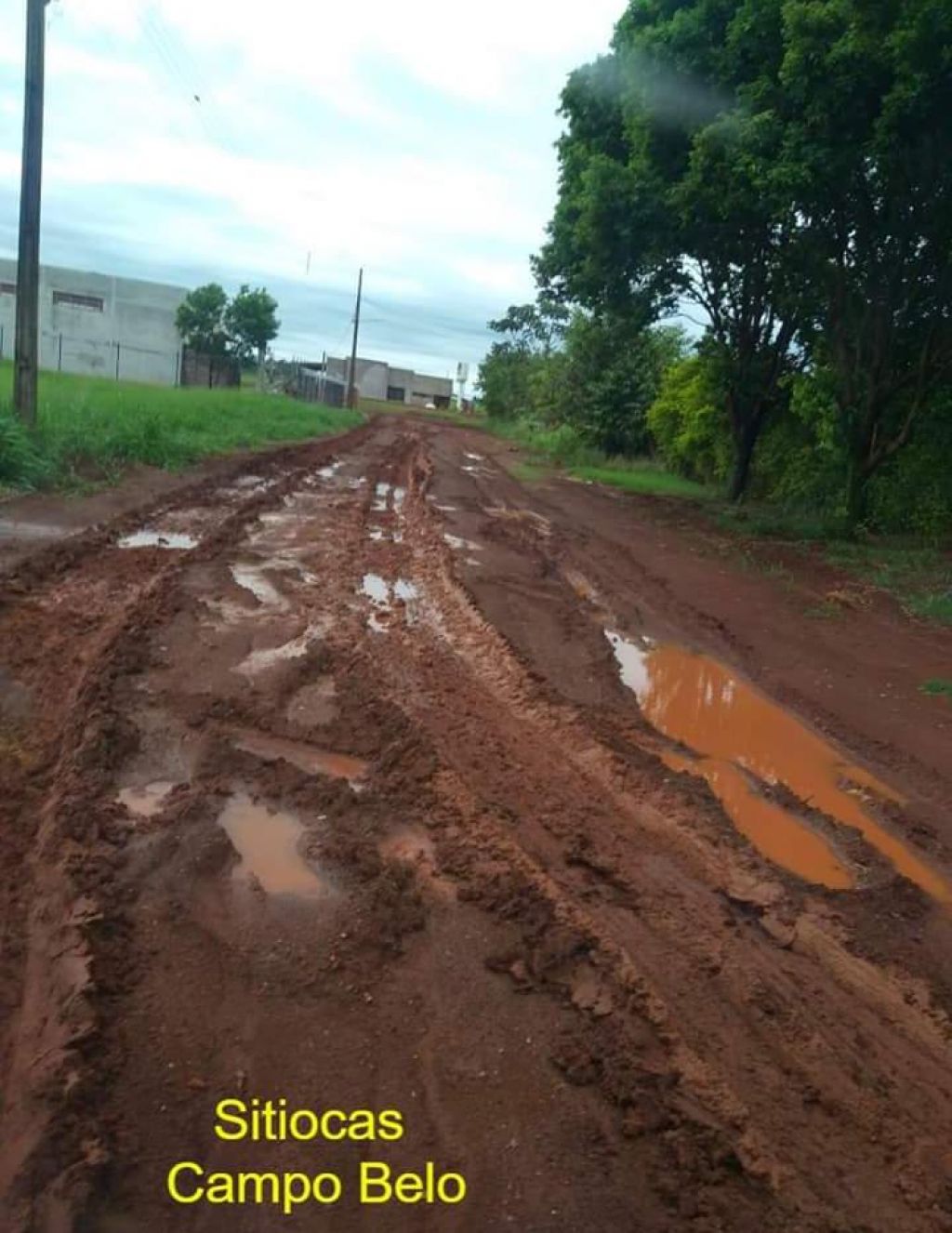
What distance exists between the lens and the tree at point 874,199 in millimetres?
12156

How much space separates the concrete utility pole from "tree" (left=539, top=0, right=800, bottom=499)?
843cm

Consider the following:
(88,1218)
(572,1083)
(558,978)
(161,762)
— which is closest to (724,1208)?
(572,1083)

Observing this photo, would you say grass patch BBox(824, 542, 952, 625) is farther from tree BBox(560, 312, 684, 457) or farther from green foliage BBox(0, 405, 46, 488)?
tree BBox(560, 312, 684, 457)

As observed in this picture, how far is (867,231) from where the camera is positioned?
1523 centimetres

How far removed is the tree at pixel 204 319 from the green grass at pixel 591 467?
72.2 ft

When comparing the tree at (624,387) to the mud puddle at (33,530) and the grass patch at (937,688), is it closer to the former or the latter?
the mud puddle at (33,530)

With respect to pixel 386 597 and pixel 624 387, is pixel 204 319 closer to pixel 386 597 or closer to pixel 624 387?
pixel 624 387

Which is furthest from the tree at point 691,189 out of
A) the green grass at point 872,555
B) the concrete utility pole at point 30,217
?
the concrete utility pole at point 30,217

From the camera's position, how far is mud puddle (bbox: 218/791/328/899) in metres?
4.10

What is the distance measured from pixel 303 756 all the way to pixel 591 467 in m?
28.5

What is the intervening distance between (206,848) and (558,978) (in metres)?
1.60

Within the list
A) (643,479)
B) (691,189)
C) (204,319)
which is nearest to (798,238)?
(691,189)

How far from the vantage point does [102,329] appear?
52.5 m

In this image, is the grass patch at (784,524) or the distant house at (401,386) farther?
the distant house at (401,386)
